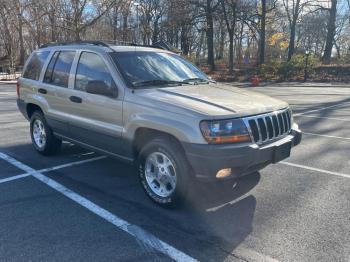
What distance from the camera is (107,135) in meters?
4.90

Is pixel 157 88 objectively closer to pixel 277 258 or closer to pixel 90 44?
pixel 90 44

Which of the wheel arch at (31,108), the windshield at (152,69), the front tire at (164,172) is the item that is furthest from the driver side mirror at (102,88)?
the wheel arch at (31,108)

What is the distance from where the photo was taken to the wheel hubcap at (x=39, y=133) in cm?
641

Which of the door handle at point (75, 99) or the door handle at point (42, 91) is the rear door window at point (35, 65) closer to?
the door handle at point (42, 91)

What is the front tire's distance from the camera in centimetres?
408

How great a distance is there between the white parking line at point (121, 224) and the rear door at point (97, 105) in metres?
0.73

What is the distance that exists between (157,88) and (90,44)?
145 cm

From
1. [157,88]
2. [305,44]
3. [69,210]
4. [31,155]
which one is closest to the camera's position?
[69,210]

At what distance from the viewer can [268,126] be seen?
4.27m

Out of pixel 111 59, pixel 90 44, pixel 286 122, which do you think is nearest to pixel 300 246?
pixel 286 122

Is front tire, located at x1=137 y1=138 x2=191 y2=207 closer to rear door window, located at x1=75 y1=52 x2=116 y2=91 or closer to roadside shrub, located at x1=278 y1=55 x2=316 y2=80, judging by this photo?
rear door window, located at x1=75 y1=52 x2=116 y2=91

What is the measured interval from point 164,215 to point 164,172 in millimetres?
495

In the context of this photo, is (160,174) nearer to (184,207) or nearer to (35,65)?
(184,207)

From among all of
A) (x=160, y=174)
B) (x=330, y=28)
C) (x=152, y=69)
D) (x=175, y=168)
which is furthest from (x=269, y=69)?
(x=175, y=168)
